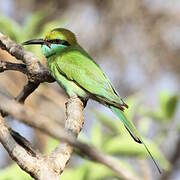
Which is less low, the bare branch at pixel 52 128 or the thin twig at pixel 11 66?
the bare branch at pixel 52 128

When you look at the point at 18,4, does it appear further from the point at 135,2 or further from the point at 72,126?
the point at 72,126

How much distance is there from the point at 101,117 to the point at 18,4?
2.31 metres

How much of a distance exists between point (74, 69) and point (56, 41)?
87mm

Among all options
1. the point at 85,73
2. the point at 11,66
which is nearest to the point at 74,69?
the point at 85,73

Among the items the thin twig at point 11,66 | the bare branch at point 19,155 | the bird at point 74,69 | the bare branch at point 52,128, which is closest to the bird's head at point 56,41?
the bird at point 74,69

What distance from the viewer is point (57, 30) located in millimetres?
1547

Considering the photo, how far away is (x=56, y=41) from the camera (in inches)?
61.9

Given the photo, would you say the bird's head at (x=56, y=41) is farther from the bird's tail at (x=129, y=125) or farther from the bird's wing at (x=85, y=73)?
the bird's tail at (x=129, y=125)

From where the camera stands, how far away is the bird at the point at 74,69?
1.44 meters

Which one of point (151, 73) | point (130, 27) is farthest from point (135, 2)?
point (151, 73)

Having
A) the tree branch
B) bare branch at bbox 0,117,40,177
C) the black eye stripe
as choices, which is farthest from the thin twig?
the black eye stripe

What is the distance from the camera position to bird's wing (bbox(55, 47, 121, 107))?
1462mm

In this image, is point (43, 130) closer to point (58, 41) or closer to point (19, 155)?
point (19, 155)

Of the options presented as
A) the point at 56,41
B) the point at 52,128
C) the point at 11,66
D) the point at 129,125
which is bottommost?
the point at 129,125
